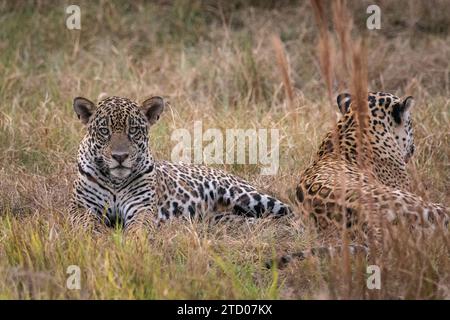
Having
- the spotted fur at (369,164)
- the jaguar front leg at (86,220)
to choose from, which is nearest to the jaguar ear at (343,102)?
the spotted fur at (369,164)

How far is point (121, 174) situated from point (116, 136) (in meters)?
0.30

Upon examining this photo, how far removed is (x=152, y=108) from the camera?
8453mm

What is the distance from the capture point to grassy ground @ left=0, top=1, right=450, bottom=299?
6.10m

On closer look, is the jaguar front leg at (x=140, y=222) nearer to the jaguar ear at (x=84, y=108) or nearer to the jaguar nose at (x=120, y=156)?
the jaguar nose at (x=120, y=156)

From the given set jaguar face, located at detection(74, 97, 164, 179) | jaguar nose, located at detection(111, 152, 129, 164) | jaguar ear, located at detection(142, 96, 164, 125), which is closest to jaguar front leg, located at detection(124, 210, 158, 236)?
jaguar face, located at detection(74, 97, 164, 179)

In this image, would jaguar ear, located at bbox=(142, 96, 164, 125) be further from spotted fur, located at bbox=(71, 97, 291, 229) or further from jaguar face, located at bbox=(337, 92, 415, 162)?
jaguar face, located at bbox=(337, 92, 415, 162)

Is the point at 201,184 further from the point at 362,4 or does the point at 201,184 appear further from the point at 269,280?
the point at 362,4

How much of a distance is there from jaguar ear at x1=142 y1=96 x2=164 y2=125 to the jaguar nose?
0.55m

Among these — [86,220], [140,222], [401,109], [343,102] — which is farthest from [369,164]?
[86,220]

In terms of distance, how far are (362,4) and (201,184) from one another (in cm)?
618

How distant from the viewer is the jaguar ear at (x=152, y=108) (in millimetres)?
8391

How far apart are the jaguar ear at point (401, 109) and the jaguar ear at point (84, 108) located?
250 centimetres

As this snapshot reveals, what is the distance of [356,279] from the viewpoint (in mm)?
5941

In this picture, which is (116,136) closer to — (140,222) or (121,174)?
(121,174)
